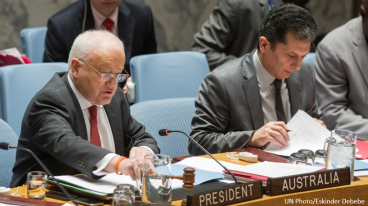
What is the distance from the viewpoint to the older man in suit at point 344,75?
370cm

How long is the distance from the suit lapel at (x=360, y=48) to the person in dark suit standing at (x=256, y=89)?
2.50 feet

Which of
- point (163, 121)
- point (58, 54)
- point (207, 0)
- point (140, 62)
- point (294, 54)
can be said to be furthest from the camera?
point (207, 0)

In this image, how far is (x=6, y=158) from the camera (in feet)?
8.64

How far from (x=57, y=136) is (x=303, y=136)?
3.96ft

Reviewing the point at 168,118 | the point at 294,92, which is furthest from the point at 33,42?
the point at 294,92

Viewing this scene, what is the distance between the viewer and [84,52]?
2510 mm

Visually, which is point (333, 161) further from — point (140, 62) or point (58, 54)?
point (58, 54)

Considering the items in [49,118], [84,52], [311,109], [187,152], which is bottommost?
[187,152]

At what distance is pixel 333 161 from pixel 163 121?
1173 millimetres

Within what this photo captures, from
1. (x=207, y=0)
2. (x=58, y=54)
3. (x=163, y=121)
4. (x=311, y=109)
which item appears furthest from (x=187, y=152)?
(x=207, y=0)

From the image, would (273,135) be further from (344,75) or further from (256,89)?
(344,75)

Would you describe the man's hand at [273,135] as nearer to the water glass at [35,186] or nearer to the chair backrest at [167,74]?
the water glass at [35,186]

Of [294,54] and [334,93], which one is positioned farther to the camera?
[334,93]

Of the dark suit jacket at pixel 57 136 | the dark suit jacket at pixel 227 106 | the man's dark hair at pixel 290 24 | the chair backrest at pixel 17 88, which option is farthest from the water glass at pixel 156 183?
the chair backrest at pixel 17 88
